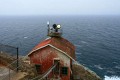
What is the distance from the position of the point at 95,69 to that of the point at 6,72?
44372 mm

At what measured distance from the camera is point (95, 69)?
65.9 metres

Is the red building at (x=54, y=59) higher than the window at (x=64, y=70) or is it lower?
higher

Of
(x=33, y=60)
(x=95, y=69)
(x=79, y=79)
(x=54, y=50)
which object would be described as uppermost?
(x=54, y=50)

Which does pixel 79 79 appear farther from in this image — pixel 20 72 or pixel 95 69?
pixel 95 69

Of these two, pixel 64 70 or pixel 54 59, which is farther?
pixel 64 70

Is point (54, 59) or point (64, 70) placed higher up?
point (54, 59)

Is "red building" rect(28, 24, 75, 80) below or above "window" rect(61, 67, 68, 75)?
above

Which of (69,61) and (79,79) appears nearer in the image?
(69,61)

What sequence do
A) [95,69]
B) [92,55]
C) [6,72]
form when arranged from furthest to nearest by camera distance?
[92,55], [95,69], [6,72]

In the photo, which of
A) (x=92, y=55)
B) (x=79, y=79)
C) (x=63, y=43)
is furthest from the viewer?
(x=92, y=55)

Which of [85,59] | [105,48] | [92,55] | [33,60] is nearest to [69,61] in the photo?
[33,60]

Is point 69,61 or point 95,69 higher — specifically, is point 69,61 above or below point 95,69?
above

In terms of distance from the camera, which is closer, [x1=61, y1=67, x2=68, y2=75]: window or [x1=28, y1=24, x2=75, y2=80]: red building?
[x1=28, y1=24, x2=75, y2=80]: red building

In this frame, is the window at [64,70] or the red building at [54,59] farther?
the window at [64,70]
